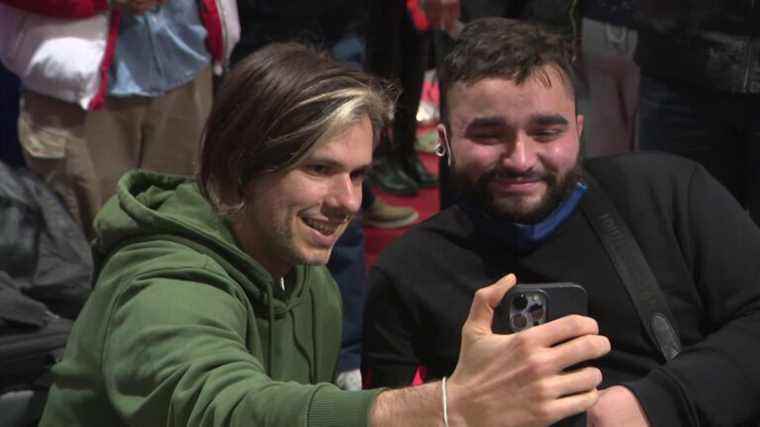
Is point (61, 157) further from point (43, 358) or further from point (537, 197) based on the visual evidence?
point (537, 197)

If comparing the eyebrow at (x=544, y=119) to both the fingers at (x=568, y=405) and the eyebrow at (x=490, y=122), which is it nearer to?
the eyebrow at (x=490, y=122)

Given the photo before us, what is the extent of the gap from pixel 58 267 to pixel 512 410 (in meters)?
1.64

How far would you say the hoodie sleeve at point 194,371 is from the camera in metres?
1.28

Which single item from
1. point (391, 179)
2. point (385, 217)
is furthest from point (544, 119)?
point (391, 179)

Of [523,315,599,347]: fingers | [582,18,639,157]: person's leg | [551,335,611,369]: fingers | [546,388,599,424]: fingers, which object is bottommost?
[582,18,639,157]: person's leg

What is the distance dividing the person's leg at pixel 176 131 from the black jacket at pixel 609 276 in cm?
94

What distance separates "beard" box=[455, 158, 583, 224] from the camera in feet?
6.59

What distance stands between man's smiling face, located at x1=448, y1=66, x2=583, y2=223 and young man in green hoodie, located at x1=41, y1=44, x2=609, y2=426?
0.18m

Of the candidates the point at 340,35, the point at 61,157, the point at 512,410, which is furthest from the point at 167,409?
the point at 340,35

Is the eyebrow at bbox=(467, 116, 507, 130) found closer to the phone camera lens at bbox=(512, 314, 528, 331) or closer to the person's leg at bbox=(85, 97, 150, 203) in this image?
the phone camera lens at bbox=(512, 314, 528, 331)

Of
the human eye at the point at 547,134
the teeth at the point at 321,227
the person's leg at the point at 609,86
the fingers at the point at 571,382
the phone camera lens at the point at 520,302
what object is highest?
the fingers at the point at 571,382

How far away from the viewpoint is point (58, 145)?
273 centimetres

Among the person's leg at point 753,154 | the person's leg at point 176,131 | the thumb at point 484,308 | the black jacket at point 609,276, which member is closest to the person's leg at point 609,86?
the person's leg at point 753,154

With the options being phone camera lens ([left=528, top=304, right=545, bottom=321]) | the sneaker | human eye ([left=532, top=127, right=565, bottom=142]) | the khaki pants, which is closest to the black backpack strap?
human eye ([left=532, top=127, right=565, bottom=142])
